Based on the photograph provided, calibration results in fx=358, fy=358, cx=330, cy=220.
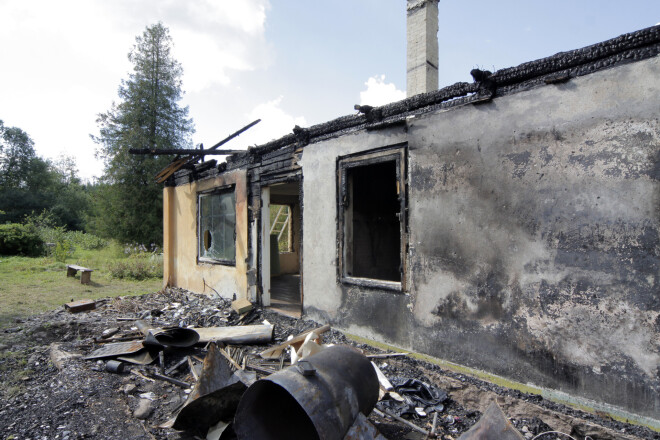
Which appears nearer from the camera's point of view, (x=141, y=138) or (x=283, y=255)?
(x=283, y=255)

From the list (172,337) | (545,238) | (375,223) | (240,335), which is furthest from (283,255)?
(545,238)

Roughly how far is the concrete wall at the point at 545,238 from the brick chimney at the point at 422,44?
3.68 meters

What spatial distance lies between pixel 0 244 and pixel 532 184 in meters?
24.8

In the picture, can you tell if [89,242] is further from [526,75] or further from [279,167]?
[526,75]

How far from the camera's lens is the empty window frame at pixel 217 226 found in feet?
27.7

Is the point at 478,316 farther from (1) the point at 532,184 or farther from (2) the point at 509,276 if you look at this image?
(1) the point at 532,184

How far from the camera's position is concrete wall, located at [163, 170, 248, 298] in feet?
26.0

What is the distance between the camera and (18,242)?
19109 millimetres

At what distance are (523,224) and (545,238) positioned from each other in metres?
0.24

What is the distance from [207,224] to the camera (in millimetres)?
9383

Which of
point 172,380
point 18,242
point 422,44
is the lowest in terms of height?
point 172,380

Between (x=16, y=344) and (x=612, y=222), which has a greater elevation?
(x=612, y=222)

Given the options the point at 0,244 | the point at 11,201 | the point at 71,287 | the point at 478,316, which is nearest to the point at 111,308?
the point at 71,287

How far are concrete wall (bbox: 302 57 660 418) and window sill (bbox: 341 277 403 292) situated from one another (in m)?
0.14
